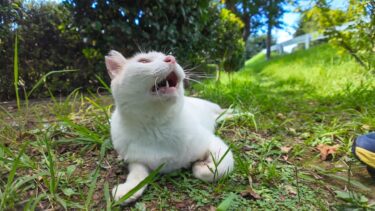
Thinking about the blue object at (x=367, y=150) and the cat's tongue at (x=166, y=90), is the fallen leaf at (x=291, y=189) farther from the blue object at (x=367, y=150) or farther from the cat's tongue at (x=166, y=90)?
the cat's tongue at (x=166, y=90)

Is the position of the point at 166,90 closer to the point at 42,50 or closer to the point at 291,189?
the point at 291,189

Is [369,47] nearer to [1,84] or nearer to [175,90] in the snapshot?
[175,90]

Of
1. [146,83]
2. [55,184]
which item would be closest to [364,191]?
[146,83]

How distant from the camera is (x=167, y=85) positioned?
1.63 meters

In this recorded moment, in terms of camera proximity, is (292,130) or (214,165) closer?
(214,165)

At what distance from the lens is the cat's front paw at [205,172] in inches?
64.9

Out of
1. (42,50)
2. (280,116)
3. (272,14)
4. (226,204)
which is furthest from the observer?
(272,14)

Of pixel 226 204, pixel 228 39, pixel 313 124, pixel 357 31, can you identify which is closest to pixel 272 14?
pixel 228 39

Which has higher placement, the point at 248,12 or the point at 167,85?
the point at 248,12

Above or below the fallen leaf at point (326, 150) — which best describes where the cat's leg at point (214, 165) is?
above

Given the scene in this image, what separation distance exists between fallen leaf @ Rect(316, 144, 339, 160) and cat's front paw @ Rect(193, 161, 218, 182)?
86cm

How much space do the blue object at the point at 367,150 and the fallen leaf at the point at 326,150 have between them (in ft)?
1.15

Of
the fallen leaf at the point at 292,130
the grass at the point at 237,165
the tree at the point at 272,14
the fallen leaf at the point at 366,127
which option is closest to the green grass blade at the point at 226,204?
the grass at the point at 237,165

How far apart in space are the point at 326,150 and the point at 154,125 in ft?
4.03
